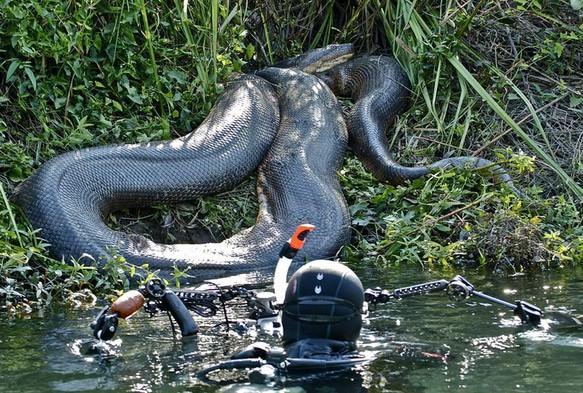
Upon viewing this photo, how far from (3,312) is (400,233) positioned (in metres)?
3.17

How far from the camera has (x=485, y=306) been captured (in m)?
6.77

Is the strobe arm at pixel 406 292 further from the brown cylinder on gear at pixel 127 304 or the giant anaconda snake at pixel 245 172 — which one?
the giant anaconda snake at pixel 245 172

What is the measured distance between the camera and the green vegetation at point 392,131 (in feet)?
27.8

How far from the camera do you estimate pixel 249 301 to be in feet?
20.7

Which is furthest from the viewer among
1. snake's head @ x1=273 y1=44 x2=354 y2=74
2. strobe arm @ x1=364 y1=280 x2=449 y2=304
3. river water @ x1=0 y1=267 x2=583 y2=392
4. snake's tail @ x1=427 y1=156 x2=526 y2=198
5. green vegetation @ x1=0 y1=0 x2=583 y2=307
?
snake's head @ x1=273 y1=44 x2=354 y2=74

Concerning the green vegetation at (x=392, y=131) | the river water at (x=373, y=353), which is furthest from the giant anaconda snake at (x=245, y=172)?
the river water at (x=373, y=353)

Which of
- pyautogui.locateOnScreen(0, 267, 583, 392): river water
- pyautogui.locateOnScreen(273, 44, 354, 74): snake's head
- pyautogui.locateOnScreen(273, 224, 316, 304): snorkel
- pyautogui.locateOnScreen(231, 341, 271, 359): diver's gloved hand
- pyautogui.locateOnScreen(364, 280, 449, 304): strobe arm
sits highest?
pyautogui.locateOnScreen(273, 44, 354, 74): snake's head

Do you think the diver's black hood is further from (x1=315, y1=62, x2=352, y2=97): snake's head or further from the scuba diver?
(x1=315, y1=62, x2=352, y2=97): snake's head

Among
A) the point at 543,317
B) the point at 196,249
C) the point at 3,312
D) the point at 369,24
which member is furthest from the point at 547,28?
the point at 3,312

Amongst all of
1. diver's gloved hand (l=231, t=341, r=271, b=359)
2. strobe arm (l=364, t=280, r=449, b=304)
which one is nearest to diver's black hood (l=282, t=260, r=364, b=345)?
diver's gloved hand (l=231, t=341, r=271, b=359)

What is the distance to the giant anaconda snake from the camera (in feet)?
26.9

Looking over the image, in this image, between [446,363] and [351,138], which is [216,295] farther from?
[351,138]

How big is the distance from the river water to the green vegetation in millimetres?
1201

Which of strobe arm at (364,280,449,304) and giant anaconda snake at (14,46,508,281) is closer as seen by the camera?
strobe arm at (364,280,449,304)
